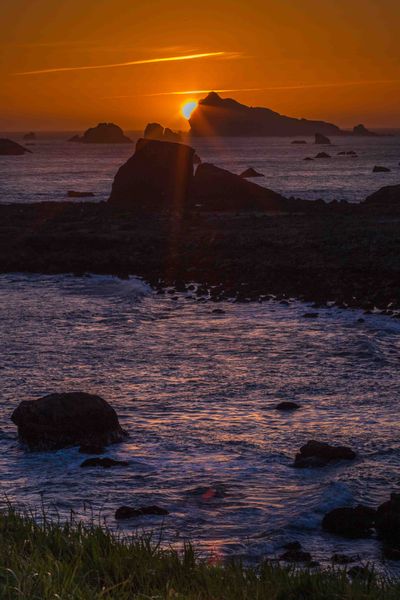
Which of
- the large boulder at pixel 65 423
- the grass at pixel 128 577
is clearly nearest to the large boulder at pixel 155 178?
the large boulder at pixel 65 423

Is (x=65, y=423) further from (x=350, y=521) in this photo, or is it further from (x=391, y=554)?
(x=391, y=554)

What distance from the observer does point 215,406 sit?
51.4ft

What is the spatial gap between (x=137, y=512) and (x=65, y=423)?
3016 millimetres

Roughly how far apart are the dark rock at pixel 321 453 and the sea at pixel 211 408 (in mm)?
180

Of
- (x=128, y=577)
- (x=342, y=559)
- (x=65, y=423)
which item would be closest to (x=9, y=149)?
(x=65, y=423)

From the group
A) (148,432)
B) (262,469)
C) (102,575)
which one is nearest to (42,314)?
(148,432)

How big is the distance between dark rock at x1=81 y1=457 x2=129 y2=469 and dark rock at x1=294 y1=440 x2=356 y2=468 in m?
2.45

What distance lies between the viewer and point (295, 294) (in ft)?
89.4

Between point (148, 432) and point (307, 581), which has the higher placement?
point (307, 581)

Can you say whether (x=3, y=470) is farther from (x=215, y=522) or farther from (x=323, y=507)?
(x=323, y=507)

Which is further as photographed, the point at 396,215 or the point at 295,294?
the point at 396,215

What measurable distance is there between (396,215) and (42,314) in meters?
24.8

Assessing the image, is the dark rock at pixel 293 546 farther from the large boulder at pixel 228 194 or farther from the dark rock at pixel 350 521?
the large boulder at pixel 228 194

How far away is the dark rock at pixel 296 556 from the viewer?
9430 mm
